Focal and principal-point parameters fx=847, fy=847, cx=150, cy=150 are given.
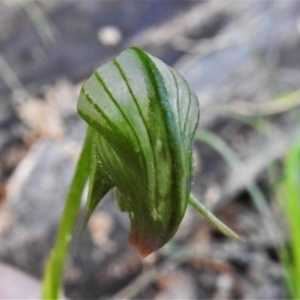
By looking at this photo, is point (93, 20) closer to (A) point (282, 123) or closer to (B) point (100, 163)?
(A) point (282, 123)

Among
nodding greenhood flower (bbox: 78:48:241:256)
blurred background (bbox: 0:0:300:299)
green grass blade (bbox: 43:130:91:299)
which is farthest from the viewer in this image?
blurred background (bbox: 0:0:300:299)

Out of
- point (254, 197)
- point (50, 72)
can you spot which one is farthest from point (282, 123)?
point (50, 72)

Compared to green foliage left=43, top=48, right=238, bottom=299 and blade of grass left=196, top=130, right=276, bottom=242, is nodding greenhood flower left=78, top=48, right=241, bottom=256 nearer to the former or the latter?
green foliage left=43, top=48, right=238, bottom=299

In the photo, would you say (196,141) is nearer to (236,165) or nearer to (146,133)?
(236,165)

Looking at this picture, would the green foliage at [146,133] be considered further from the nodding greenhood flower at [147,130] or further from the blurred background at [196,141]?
the blurred background at [196,141]

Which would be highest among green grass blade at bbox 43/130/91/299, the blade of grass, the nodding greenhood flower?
the nodding greenhood flower

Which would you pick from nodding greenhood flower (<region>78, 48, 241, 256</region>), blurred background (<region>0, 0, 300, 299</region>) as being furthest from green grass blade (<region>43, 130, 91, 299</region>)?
blurred background (<region>0, 0, 300, 299</region>)
